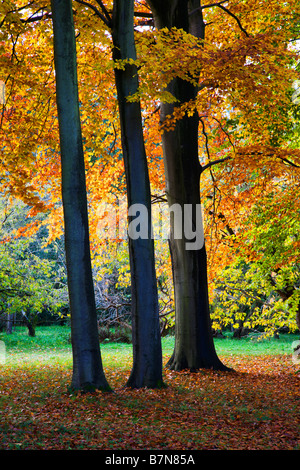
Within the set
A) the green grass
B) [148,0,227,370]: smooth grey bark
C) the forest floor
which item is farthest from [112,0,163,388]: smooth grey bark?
the green grass

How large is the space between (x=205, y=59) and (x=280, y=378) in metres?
6.90

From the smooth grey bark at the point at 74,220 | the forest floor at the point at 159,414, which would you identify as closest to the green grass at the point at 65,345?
the forest floor at the point at 159,414

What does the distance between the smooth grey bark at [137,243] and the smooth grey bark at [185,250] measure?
2.00m

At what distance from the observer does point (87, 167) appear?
13.9 m

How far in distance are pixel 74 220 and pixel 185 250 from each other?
3.60 metres

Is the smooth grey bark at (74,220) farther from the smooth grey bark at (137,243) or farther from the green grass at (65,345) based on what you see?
the green grass at (65,345)

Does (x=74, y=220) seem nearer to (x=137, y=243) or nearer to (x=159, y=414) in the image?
(x=137, y=243)

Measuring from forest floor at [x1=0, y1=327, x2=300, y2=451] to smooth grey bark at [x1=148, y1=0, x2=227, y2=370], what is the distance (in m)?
0.55

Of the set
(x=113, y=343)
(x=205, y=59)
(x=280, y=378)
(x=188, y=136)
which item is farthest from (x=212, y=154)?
(x=113, y=343)

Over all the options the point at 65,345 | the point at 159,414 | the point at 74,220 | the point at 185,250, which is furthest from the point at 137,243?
the point at 65,345

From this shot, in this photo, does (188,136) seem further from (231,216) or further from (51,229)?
(51,229)

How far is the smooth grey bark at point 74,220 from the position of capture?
724cm

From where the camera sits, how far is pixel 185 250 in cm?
1023

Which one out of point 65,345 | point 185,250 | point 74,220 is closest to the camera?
point 74,220
